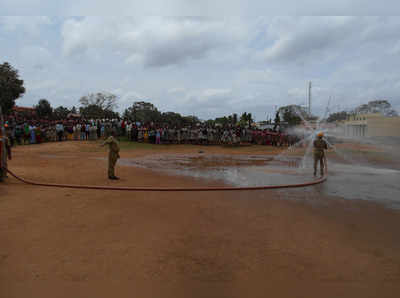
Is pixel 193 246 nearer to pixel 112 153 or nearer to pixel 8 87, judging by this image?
pixel 112 153

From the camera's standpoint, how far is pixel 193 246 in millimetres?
4516

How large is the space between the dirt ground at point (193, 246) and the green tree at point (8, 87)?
94.0 ft

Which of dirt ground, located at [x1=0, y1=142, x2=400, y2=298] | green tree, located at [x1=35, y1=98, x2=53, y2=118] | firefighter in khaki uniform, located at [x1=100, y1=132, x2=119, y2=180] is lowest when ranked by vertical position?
dirt ground, located at [x1=0, y1=142, x2=400, y2=298]

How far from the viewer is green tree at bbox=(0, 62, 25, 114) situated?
1188 inches

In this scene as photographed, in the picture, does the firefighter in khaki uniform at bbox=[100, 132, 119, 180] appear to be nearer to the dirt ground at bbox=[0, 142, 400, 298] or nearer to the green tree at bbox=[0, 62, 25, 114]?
the dirt ground at bbox=[0, 142, 400, 298]

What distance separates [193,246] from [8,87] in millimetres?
34505

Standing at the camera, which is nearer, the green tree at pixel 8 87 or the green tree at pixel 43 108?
the green tree at pixel 8 87

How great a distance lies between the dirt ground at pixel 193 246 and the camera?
11.2 feet

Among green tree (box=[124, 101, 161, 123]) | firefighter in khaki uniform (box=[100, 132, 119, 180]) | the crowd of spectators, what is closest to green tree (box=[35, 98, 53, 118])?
green tree (box=[124, 101, 161, 123])

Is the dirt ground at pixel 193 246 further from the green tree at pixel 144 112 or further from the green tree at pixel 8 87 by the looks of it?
the green tree at pixel 144 112

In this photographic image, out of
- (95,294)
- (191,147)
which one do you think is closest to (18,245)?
(95,294)

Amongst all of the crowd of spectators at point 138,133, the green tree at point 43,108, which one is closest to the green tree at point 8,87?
the crowd of spectators at point 138,133

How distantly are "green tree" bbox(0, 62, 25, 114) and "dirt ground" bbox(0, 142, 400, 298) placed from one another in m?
28.6

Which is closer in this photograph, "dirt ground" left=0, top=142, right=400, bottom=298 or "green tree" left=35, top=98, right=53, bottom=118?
"dirt ground" left=0, top=142, right=400, bottom=298
